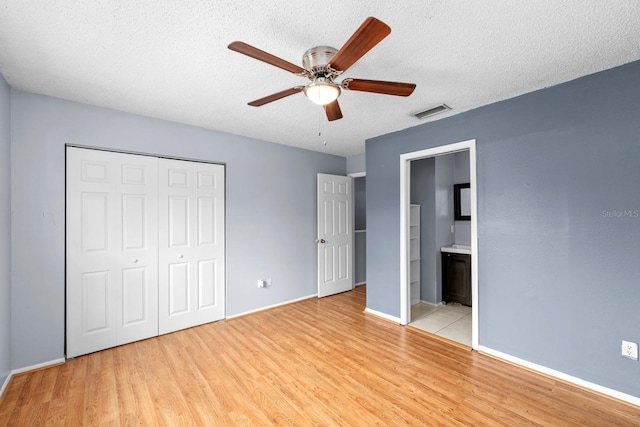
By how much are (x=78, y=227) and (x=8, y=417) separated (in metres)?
1.52

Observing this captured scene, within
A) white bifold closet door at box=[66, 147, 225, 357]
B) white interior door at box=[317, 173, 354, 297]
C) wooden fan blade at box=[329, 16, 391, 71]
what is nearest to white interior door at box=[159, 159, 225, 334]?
white bifold closet door at box=[66, 147, 225, 357]

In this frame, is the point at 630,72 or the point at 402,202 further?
the point at 402,202

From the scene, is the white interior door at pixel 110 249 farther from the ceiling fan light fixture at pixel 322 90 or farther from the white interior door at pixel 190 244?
the ceiling fan light fixture at pixel 322 90

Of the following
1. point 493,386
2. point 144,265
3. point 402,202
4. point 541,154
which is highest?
point 541,154

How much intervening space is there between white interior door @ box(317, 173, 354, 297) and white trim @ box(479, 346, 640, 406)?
8.06 feet

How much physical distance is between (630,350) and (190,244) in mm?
4164

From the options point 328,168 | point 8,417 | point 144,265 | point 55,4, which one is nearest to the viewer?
point 55,4

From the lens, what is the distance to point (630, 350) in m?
2.02

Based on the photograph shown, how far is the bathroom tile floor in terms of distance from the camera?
10.3 feet

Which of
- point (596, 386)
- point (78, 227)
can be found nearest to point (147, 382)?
point (78, 227)

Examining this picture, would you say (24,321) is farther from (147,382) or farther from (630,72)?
(630,72)

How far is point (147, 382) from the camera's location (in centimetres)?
229

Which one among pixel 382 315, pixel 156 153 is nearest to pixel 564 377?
pixel 382 315

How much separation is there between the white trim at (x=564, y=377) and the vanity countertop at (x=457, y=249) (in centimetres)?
155
